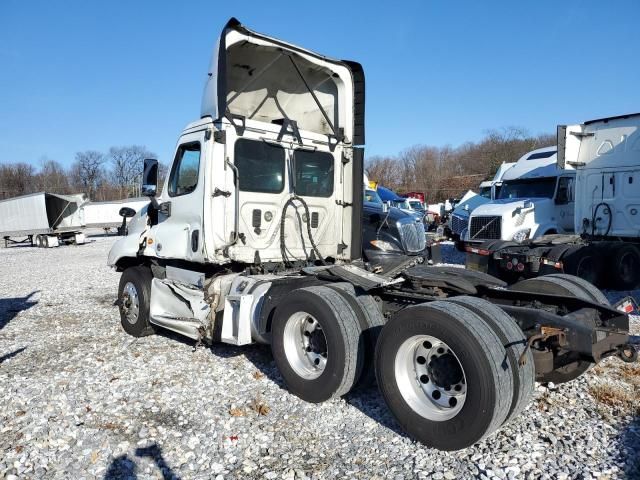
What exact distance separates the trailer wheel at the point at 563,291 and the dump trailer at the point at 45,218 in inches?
1153

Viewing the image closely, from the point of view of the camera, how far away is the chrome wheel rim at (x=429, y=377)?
354cm

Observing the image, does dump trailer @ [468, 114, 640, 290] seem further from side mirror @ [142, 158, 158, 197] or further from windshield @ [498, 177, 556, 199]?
side mirror @ [142, 158, 158, 197]

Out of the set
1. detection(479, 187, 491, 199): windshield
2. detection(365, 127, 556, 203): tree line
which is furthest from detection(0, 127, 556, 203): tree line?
detection(479, 187, 491, 199): windshield

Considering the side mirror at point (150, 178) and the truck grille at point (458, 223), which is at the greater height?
the side mirror at point (150, 178)

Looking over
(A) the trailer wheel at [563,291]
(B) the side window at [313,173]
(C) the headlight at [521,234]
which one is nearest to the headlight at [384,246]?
(B) the side window at [313,173]

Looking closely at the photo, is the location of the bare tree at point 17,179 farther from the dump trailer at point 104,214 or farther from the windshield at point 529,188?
the windshield at point 529,188

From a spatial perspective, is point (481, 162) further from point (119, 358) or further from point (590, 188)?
point (119, 358)

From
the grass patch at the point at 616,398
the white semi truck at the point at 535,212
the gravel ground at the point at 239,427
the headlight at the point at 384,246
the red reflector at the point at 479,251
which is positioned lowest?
the gravel ground at the point at 239,427

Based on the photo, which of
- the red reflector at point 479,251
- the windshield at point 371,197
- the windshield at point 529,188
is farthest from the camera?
the windshield at point 529,188

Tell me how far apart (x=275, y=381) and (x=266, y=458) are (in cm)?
148

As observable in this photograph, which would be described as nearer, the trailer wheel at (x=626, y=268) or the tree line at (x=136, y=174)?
the trailer wheel at (x=626, y=268)

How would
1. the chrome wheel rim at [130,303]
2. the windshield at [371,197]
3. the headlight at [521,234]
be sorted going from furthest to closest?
the headlight at [521,234]
the windshield at [371,197]
the chrome wheel rim at [130,303]

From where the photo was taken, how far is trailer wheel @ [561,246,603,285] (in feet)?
31.3

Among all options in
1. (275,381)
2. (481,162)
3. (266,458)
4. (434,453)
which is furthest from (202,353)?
(481,162)
